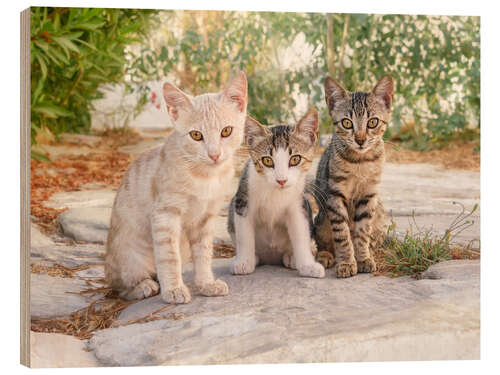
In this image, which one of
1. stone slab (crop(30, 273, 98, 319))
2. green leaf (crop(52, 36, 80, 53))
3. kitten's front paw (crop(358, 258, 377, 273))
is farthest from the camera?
green leaf (crop(52, 36, 80, 53))

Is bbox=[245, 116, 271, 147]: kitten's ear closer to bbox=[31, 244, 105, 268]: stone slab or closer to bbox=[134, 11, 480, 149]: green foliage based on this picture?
bbox=[134, 11, 480, 149]: green foliage

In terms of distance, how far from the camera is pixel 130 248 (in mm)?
2748

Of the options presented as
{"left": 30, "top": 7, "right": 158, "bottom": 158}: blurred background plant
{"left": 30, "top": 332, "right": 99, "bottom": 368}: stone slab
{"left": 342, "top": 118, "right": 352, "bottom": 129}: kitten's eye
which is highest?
{"left": 30, "top": 7, "right": 158, "bottom": 158}: blurred background plant

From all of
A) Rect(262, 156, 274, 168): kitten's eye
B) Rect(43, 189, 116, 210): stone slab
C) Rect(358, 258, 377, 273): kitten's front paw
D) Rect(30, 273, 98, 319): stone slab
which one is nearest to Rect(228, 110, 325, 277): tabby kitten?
Rect(262, 156, 274, 168): kitten's eye

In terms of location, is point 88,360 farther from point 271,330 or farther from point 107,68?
point 107,68

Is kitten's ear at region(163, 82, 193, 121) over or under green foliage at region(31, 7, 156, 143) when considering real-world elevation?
under

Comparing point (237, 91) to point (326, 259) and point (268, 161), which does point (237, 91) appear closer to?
point (268, 161)

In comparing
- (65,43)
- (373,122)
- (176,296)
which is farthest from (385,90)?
(65,43)

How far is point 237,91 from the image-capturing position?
8.51ft

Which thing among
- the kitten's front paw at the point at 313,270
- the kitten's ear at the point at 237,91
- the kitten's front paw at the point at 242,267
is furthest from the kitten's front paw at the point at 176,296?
the kitten's ear at the point at 237,91

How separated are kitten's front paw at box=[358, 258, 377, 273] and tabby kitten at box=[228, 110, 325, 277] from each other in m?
0.22

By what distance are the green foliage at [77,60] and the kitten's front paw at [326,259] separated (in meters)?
1.50

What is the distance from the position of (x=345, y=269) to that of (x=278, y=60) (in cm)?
121

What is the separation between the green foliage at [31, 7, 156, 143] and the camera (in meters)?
3.08
